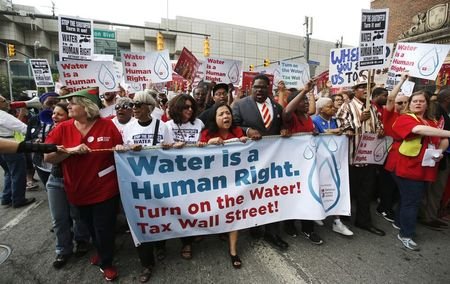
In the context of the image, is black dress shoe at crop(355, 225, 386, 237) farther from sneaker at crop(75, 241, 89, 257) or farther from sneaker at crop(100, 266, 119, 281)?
sneaker at crop(75, 241, 89, 257)

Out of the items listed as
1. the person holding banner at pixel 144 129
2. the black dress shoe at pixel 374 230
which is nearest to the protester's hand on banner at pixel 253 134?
the person holding banner at pixel 144 129

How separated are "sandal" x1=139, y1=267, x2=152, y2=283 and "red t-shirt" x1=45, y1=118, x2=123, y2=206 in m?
0.87

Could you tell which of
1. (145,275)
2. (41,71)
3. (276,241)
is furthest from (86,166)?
(41,71)

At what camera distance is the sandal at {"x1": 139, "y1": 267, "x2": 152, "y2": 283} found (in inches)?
109

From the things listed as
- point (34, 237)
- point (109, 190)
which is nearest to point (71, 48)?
point (34, 237)

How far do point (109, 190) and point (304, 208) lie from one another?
228cm

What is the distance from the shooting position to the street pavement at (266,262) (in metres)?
2.82

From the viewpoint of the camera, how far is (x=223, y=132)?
324 centimetres

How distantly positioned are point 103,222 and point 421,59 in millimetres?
5495

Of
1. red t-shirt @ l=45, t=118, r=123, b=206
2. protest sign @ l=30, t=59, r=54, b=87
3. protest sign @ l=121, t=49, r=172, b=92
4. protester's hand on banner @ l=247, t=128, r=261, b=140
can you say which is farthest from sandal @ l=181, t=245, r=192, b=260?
protest sign @ l=30, t=59, r=54, b=87

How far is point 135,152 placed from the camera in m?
2.82

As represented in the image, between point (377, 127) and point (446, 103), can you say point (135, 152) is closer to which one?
point (377, 127)

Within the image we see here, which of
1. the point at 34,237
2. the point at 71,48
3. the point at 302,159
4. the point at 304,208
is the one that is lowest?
the point at 34,237

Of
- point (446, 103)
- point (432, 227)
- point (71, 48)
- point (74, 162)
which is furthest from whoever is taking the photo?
point (71, 48)
